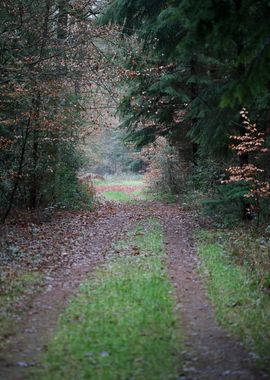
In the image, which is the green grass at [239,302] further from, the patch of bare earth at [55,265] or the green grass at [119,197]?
the green grass at [119,197]

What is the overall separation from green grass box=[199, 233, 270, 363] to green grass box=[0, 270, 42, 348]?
130 inches

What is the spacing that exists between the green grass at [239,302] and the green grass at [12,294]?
130 inches

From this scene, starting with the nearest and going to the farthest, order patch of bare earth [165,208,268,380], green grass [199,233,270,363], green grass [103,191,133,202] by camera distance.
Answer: patch of bare earth [165,208,268,380] < green grass [199,233,270,363] < green grass [103,191,133,202]

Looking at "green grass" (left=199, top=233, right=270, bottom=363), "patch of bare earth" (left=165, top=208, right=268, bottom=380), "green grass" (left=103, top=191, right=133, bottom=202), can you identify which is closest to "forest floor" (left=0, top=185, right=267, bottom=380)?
"patch of bare earth" (left=165, top=208, right=268, bottom=380)

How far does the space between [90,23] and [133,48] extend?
1.97 meters

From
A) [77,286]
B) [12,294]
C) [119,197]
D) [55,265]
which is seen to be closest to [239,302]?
[77,286]

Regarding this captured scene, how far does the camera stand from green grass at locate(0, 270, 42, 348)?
729cm

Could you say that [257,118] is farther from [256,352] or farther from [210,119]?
[256,352]

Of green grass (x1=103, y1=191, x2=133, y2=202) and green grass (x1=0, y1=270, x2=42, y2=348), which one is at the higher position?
green grass (x1=0, y1=270, x2=42, y2=348)

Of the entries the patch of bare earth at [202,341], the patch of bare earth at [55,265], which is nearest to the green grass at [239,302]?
the patch of bare earth at [202,341]

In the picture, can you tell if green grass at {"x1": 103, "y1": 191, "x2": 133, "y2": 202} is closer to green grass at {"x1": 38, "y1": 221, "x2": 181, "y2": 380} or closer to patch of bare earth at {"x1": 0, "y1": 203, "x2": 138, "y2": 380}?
patch of bare earth at {"x1": 0, "y1": 203, "x2": 138, "y2": 380}

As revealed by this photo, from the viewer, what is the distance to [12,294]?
8.73 meters

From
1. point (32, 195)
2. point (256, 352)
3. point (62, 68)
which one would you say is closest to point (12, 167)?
point (32, 195)

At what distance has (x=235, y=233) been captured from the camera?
14.1 m
